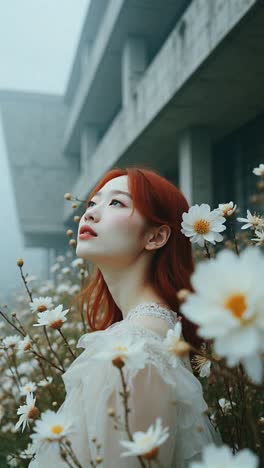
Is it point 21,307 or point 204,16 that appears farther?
point 21,307

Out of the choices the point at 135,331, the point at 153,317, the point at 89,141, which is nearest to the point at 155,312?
the point at 153,317

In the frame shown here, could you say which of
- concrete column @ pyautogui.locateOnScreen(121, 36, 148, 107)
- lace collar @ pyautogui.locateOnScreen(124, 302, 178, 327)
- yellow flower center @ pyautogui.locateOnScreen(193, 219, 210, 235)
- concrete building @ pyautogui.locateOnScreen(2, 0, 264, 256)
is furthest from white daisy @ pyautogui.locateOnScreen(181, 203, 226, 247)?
concrete column @ pyautogui.locateOnScreen(121, 36, 148, 107)

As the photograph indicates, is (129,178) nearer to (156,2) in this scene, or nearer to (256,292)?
(256,292)

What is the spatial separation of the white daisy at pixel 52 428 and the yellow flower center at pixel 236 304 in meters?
0.35

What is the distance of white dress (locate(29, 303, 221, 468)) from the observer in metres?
0.99

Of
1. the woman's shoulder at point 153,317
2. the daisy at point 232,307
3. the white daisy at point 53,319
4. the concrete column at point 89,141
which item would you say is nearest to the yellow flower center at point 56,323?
the white daisy at point 53,319

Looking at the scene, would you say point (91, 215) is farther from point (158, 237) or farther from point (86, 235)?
point (158, 237)

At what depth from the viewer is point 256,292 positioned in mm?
577

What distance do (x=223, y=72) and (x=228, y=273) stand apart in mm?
4533

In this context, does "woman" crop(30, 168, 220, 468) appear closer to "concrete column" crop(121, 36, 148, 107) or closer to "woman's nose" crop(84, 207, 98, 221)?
"woman's nose" crop(84, 207, 98, 221)

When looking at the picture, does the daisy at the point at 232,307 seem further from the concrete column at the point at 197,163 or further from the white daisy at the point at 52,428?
the concrete column at the point at 197,163

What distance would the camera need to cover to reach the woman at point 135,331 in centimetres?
100

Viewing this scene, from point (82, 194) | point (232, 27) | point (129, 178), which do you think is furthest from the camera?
point (82, 194)

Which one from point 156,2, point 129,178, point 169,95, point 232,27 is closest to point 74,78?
point 156,2
